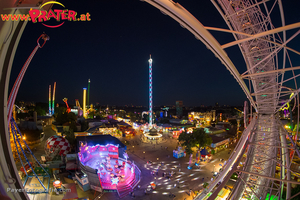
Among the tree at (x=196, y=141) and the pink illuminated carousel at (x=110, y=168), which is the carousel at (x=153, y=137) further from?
the pink illuminated carousel at (x=110, y=168)

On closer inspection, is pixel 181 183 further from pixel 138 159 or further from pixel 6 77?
pixel 6 77

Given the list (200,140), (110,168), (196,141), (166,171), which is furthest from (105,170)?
(200,140)

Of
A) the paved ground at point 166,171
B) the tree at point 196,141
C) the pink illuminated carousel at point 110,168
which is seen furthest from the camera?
the tree at point 196,141

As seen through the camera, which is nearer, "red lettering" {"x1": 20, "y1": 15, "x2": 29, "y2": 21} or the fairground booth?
"red lettering" {"x1": 20, "y1": 15, "x2": 29, "y2": 21}

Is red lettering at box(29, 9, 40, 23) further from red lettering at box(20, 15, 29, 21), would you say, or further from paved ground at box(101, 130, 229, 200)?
paved ground at box(101, 130, 229, 200)

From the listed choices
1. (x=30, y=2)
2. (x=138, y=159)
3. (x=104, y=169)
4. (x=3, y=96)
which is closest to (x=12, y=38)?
(x=30, y=2)

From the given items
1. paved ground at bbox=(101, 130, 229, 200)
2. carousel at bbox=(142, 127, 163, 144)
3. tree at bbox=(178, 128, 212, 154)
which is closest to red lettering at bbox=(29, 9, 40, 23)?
paved ground at bbox=(101, 130, 229, 200)

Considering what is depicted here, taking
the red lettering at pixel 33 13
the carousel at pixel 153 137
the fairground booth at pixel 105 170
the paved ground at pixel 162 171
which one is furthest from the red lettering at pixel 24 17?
the carousel at pixel 153 137
